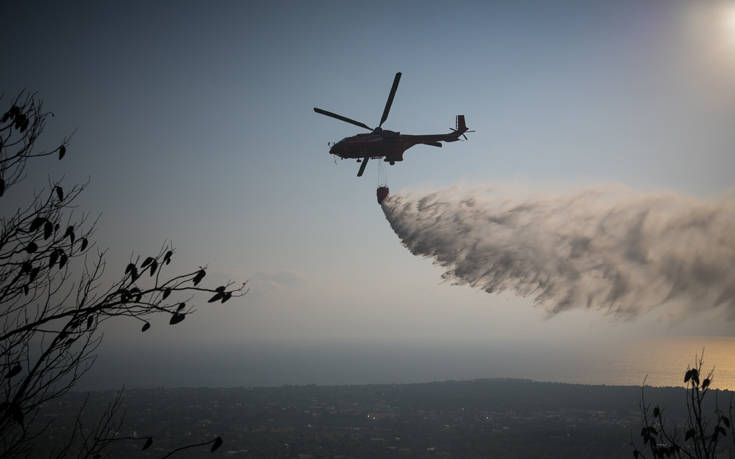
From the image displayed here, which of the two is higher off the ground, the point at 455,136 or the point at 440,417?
the point at 455,136

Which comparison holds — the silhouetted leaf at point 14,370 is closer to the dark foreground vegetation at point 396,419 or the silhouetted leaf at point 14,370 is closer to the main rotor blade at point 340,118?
the main rotor blade at point 340,118

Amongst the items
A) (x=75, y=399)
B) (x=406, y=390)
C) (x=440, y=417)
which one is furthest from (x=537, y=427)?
(x=75, y=399)

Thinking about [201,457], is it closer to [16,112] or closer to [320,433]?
[320,433]

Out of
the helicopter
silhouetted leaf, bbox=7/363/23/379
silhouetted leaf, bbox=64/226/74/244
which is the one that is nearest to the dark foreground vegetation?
the helicopter

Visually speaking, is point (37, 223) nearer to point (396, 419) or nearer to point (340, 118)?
point (340, 118)

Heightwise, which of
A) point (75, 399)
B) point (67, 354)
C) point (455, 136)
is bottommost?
point (75, 399)

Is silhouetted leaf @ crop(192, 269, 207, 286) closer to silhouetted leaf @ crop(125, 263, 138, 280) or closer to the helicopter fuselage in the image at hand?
silhouetted leaf @ crop(125, 263, 138, 280)

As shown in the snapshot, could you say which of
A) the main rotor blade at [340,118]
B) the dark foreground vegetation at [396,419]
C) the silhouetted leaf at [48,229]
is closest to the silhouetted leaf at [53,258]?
the silhouetted leaf at [48,229]

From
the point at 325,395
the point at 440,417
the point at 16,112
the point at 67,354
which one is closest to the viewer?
the point at 16,112
